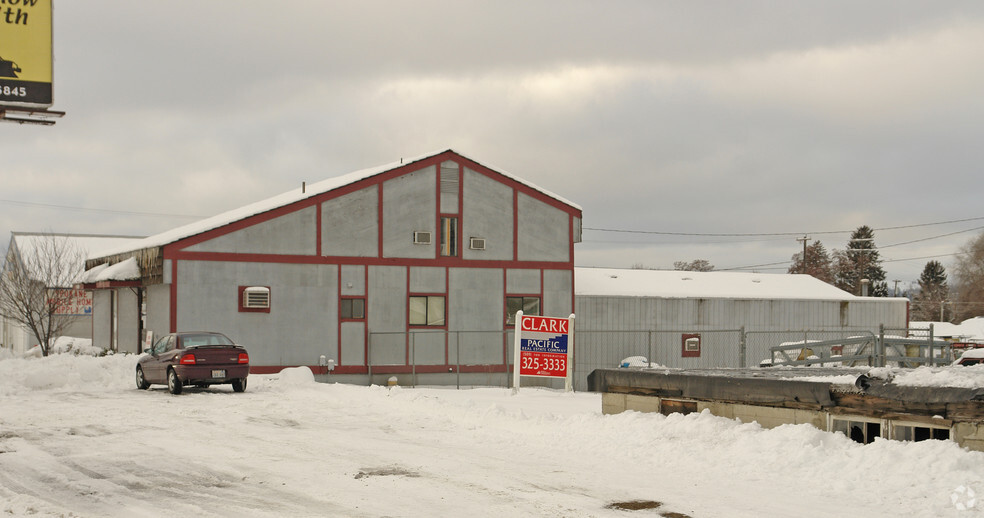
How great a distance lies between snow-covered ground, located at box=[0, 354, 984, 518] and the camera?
9344 millimetres

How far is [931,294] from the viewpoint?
123 metres

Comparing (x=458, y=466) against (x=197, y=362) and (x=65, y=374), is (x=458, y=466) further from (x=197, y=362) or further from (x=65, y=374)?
(x=65, y=374)

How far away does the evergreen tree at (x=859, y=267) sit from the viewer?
11075 cm

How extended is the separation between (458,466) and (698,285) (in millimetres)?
38388

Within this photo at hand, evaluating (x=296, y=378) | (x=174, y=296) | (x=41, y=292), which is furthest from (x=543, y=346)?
(x=41, y=292)

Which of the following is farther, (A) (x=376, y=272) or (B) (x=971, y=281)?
(B) (x=971, y=281)

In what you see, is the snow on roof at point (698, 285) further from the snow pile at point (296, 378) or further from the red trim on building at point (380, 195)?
the snow pile at point (296, 378)

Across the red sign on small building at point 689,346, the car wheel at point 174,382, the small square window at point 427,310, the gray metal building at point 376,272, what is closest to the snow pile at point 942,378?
the car wheel at point 174,382

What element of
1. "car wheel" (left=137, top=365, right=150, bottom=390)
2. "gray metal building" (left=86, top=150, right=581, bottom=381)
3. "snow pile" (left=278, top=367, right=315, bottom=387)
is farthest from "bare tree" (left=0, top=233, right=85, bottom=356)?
"snow pile" (left=278, top=367, right=315, bottom=387)

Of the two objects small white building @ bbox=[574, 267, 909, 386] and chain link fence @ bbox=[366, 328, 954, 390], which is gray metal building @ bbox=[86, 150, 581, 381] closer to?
chain link fence @ bbox=[366, 328, 954, 390]

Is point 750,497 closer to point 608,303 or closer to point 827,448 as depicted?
point 827,448

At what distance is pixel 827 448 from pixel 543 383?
2467cm

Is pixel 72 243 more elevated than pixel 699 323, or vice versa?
pixel 72 243

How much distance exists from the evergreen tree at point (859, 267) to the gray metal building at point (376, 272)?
82898mm
